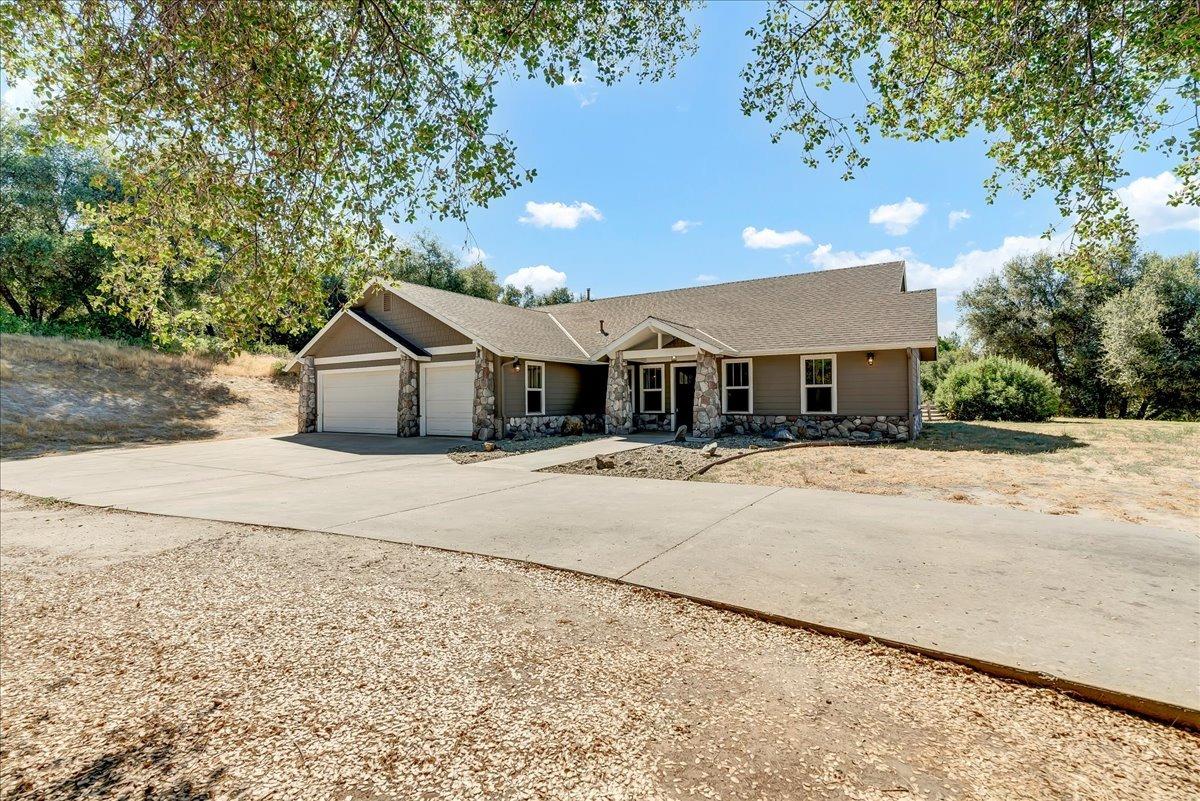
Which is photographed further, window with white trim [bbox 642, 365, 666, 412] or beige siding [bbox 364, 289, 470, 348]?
window with white trim [bbox 642, 365, 666, 412]

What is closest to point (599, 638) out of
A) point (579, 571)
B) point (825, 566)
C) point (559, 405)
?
point (579, 571)

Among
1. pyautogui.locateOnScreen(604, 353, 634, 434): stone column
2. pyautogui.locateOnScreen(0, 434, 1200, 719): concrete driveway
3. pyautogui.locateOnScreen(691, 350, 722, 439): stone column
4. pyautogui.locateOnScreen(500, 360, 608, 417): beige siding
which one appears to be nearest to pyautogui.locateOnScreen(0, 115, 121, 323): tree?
pyautogui.locateOnScreen(500, 360, 608, 417): beige siding

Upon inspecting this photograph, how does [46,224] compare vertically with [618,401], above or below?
above

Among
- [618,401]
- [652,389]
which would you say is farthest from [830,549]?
[652,389]

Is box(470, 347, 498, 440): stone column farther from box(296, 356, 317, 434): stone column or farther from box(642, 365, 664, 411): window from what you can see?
box(296, 356, 317, 434): stone column

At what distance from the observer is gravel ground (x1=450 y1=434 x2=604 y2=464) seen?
11.6 metres

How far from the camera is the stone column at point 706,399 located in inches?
569

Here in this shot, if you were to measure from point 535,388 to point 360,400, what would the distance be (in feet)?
21.4

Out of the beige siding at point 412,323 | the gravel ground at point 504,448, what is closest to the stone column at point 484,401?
the gravel ground at point 504,448

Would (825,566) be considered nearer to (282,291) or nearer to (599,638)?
(599,638)

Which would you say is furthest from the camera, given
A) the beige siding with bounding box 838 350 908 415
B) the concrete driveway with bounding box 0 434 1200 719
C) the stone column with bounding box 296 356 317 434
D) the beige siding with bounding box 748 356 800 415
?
the stone column with bounding box 296 356 317 434

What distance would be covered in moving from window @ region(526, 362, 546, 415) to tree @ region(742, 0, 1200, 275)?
38.2 ft

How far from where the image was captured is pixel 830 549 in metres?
4.56

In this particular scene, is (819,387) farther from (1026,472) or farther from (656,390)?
(1026,472)
